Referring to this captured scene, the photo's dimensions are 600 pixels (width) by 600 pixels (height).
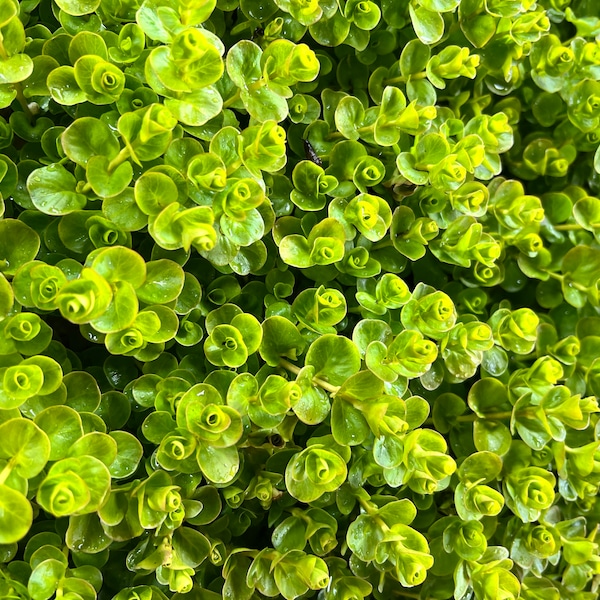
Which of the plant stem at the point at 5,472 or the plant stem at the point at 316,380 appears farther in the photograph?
the plant stem at the point at 316,380

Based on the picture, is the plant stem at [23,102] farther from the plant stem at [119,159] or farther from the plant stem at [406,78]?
the plant stem at [406,78]

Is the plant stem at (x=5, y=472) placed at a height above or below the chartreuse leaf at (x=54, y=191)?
below

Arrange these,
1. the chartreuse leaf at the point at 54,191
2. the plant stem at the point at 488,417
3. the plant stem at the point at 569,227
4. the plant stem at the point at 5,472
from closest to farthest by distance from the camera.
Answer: the plant stem at the point at 5,472
the chartreuse leaf at the point at 54,191
the plant stem at the point at 488,417
the plant stem at the point at 569,227

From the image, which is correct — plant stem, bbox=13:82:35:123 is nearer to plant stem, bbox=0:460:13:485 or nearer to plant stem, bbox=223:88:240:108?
plant stem, bbox=223:88:240:108

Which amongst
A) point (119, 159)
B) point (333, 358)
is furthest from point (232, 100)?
point (333, 358)

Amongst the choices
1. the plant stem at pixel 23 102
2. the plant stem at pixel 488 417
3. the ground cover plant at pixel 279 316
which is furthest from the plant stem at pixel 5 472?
the plant stem at pixel 488 417

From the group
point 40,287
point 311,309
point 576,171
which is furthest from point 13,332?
point 576,171

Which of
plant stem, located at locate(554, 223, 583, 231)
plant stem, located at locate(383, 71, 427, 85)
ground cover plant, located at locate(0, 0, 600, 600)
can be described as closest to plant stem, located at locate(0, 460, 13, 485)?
ground cover plant, located at locate(0, 0, 600, 600)
